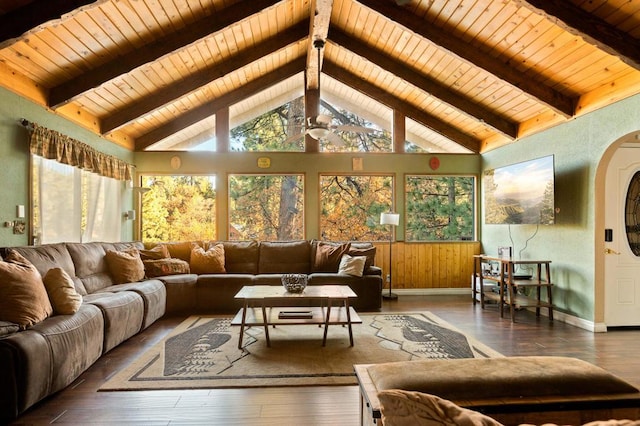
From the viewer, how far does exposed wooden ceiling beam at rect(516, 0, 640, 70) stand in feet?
10.3

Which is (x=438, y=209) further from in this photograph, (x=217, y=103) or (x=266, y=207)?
(x=217, y=103)

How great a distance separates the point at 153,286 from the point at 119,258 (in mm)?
623

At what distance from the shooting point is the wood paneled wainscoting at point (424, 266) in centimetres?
638

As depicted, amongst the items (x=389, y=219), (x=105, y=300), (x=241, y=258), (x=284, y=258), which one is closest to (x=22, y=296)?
(x=105, y=300)

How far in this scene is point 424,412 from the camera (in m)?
0.79

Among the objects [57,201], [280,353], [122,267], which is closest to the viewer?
[280,353]

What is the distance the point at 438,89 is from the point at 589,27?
235 centimetres

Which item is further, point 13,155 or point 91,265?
point 91,265

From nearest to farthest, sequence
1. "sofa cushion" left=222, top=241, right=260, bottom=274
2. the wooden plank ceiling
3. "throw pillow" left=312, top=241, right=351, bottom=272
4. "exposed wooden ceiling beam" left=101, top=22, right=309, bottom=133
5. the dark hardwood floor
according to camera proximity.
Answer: the dark hardwood floor
the wooden plank ceiling
"exposed wooden ceiling beam" left=101, top=22, right=309, bottom=133
"throw pillow" left=312, top=241, right=351, bottom=272
"sofa cushion" left=222, top=241, right=260, bottom=274

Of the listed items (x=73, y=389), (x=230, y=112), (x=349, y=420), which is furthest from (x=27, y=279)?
(x=230, y=112)

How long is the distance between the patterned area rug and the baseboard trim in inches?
61.1

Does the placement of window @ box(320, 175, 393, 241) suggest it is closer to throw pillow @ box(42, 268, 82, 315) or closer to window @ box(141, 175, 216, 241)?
window @ box(141, 175, 216, 241)

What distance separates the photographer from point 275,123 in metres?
6.39

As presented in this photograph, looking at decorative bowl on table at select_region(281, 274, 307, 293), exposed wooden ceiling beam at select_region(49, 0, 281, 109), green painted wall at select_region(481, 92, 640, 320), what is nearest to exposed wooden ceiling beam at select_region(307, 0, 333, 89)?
exposed wooden ceiling beam at select_region(49, 0, 281, 109)
